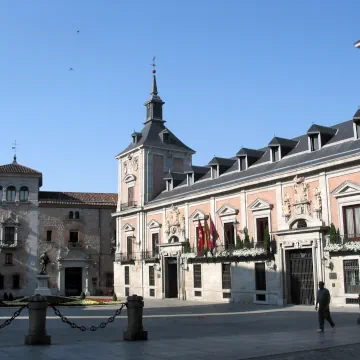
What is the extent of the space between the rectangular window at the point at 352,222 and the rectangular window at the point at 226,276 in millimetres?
10143

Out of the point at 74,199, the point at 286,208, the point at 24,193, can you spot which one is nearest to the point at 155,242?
the point at 74,199

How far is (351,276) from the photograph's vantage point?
27.2m

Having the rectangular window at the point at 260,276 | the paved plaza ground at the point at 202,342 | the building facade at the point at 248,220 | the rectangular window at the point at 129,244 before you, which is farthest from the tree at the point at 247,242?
the rectangular window at the point at 129,244

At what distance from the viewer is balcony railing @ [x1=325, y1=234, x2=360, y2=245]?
89.4ft

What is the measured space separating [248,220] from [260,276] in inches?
146

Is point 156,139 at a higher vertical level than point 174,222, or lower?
higher

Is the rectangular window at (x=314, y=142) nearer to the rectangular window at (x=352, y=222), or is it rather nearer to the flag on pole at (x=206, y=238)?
the rectangular window at (x=352, y=222)

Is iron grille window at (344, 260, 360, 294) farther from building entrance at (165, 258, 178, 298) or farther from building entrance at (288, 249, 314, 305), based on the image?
building entrance at (165, 258, 178, 298)

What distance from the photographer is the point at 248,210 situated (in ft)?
113

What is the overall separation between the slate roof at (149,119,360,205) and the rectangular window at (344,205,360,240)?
2864 mm

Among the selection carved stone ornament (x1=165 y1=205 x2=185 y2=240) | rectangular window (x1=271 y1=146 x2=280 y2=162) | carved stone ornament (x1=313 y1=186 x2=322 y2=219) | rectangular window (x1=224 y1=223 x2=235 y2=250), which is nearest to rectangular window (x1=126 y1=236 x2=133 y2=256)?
carved stone ornament (x1=165 y1=205 x2=185 y2=240)

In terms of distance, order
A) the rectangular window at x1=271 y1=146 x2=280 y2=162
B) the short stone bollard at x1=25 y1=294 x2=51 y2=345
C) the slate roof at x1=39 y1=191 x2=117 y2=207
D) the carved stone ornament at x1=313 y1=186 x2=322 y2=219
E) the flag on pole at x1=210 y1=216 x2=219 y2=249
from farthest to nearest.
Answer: the slate roof at x1=39 y1=191 x2=117 y2=207 < the flag on pole at x1=210 y1=216 x2=219 y2=249 < the rectangular window at x1=271 y1=146 x2=280 y2=162 < the carved stone ornament at x1=313 y1=186 x2=322 y2=219 < the short stone bollard at x1=25 y1=294 x2=51 y2=345

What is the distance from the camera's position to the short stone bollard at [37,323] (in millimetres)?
13680

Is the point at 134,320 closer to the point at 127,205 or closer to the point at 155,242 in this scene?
the point at 155,242
